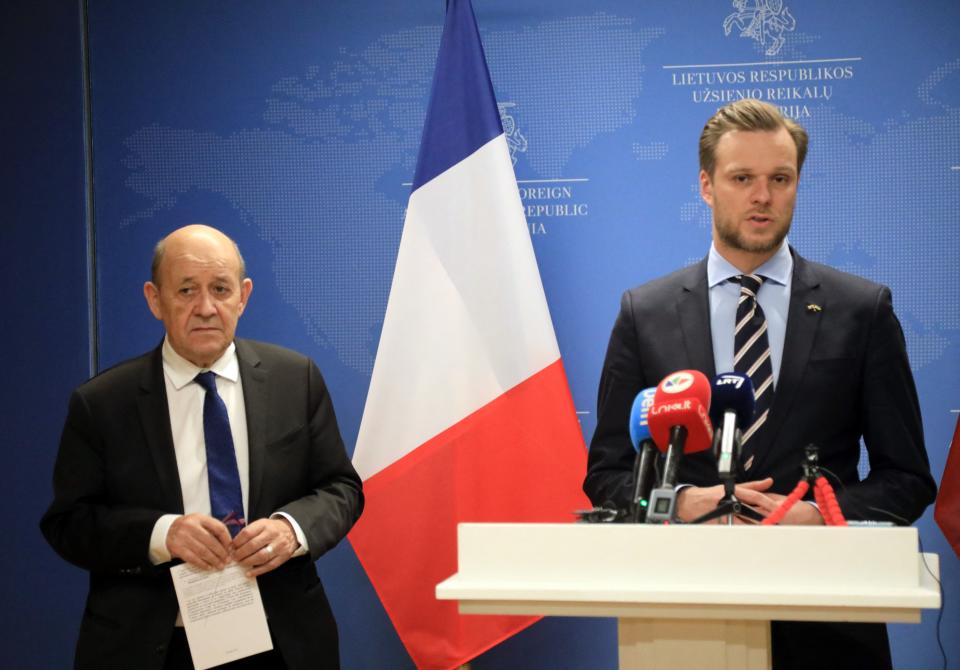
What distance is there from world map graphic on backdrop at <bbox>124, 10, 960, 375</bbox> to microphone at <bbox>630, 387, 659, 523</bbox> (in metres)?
1.98

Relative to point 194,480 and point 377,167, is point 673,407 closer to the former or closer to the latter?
point 194,480

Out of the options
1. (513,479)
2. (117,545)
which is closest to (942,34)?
(513,479)

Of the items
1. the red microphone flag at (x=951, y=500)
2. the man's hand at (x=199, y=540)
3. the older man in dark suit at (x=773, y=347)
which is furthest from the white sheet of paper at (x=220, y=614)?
the red microphone flag at (x=951, y=500)

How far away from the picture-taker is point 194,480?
2.66 meters

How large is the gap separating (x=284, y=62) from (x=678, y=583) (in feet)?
9.60

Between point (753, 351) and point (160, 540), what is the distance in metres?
1.47

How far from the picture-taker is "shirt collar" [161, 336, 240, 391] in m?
2.75

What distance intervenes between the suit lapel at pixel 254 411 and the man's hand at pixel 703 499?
1.12m

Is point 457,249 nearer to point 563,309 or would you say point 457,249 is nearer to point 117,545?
point 563,309

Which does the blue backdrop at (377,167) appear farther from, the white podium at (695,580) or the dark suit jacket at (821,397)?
the white podium at (695,580)

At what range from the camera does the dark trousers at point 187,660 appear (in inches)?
102

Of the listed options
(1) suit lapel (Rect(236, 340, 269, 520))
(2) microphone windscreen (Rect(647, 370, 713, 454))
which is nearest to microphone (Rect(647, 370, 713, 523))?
(2) microphone windscreen (Rect(647, 370, 713, 454))

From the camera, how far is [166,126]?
4.02m

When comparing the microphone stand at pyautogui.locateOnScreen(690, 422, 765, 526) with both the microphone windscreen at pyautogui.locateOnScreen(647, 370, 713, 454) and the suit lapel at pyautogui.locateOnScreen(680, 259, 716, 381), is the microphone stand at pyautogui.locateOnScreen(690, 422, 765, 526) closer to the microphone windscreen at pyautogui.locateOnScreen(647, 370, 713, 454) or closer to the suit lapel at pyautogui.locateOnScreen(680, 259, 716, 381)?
the microphone windscreen at pyautogui.locateOnScreen(647, 370, 713, 454)
